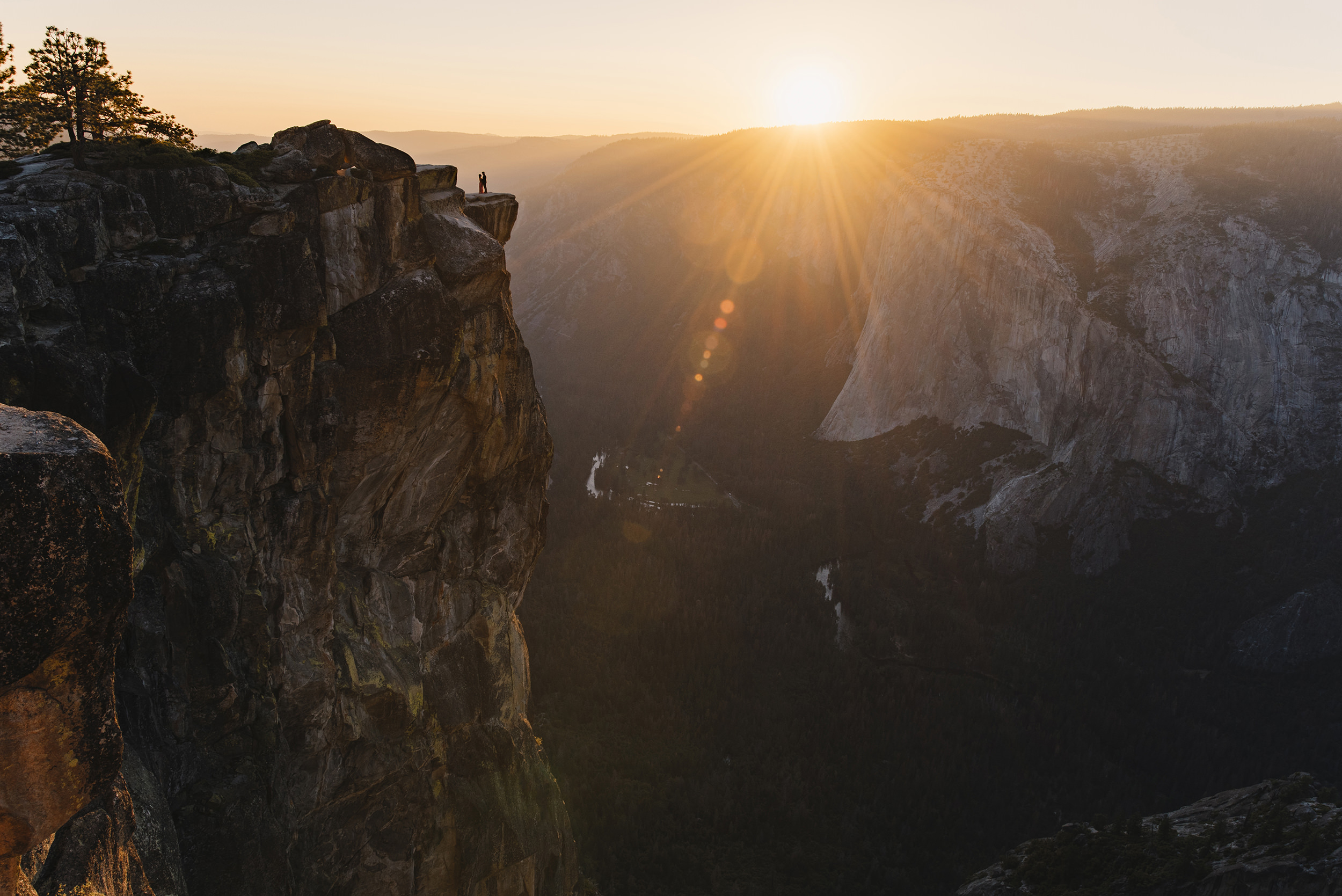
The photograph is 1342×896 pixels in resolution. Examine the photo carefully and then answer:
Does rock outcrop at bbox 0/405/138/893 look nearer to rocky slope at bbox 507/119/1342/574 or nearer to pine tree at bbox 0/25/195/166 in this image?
pine tree at bbox 0/25/195/166

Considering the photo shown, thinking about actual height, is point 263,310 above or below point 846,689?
above

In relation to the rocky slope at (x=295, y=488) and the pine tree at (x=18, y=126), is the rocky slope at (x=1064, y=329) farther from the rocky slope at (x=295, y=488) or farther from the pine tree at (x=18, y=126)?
the pine tree at (x=18, y=126)

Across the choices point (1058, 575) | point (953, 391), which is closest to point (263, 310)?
point (1058, 575)

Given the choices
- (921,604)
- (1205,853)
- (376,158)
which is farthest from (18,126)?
(921,604)

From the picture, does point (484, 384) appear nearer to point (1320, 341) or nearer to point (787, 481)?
point (787, 481)

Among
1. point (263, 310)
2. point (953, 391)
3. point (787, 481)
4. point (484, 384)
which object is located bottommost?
point (787, 481)

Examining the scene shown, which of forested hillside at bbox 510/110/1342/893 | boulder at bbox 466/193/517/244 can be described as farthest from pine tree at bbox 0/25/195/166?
forested hillside at bbox 510/110/1342/893

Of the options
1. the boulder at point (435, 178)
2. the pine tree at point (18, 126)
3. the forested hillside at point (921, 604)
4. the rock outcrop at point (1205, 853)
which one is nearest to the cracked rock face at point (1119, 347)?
the forested hillside at point (921, 604)

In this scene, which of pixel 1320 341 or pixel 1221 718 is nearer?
pixel 1221 718
